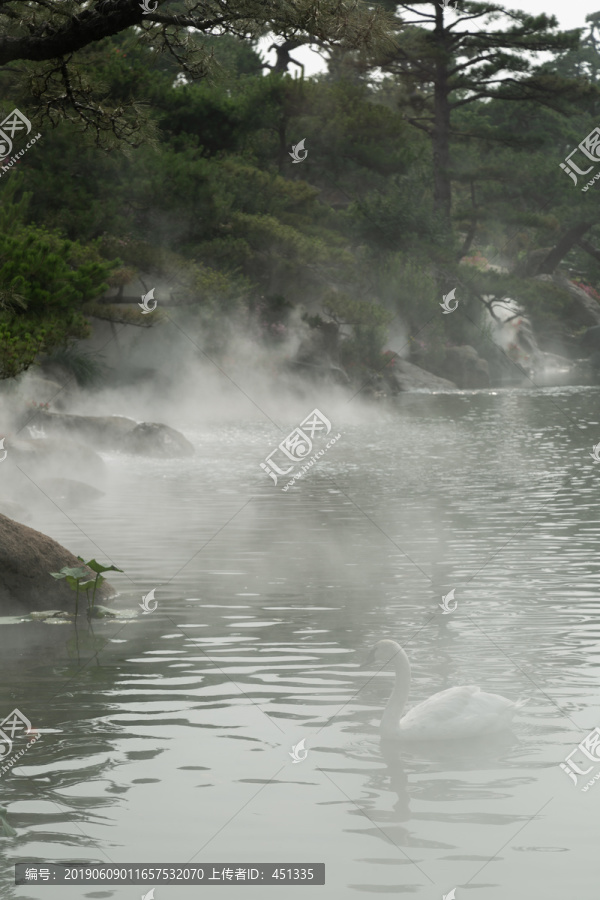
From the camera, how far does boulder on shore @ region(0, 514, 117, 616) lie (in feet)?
30.0

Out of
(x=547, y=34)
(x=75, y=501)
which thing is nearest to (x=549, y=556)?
(x=75, y=501)

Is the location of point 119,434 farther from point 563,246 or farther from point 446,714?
point 563,246

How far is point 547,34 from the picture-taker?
3934 cm

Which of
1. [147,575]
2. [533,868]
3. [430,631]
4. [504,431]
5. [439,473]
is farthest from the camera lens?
[504,431]

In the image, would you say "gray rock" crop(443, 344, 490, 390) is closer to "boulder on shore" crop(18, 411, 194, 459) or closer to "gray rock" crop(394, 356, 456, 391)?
"gray rock" crop(394, 356, 456, 391)

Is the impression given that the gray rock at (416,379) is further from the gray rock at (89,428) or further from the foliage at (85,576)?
the foliage at (85,576)

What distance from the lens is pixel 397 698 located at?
6.21 m

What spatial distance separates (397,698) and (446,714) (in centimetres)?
27

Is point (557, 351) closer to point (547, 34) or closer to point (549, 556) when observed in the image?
point (547, 34)

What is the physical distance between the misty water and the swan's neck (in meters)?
0.14

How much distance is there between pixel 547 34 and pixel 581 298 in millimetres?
17030

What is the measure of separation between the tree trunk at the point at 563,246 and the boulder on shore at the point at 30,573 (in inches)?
1568

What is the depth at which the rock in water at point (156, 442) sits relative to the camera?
68.7 feet

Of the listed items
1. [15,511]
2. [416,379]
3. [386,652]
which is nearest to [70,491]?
[15,511]
